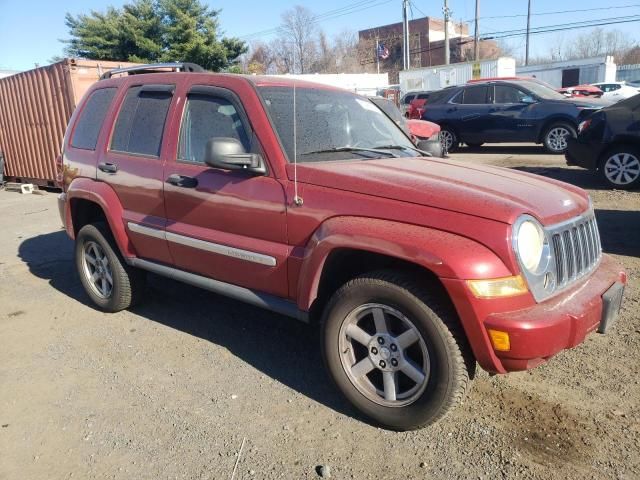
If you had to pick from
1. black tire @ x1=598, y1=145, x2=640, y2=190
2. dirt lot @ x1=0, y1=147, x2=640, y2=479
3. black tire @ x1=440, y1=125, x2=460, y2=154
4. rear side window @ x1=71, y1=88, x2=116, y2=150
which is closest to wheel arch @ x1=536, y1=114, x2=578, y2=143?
black tire @ x1=440, y1=125, x2=460, y2=154

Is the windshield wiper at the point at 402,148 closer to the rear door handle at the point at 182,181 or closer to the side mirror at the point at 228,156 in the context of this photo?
the side mirror at the point at 228,156

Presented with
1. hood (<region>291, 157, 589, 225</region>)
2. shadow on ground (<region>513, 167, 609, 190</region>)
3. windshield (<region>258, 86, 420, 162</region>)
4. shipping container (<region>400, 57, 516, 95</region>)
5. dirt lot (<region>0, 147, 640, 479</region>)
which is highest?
shipping container (<region>400, 57, 516, 95</region>)

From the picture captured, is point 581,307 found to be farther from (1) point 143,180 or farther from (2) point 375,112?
(1) point 143,180

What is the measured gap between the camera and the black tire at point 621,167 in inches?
327

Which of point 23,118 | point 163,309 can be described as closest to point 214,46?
point 23,118

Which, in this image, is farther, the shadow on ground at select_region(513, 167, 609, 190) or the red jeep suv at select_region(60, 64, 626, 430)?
the shadow on ground at select_region(513, 167, 609, 190)

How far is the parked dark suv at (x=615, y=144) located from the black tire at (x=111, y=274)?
727 cm

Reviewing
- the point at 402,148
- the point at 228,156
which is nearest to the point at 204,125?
the point at 228,156

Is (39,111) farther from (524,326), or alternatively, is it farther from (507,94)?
(524,326)

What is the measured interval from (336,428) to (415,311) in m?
0.83

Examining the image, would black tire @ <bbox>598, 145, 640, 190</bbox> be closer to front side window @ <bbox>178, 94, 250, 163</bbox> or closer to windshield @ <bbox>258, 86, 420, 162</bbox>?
windshield @ <bbox>258, 86, 420, 162</bbox>

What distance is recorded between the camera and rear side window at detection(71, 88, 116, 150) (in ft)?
15.2

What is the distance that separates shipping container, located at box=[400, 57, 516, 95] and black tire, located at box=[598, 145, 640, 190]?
18644mm

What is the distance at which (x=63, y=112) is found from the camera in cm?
1135
